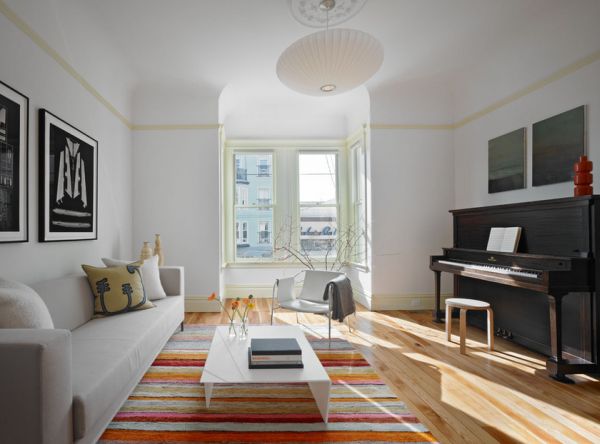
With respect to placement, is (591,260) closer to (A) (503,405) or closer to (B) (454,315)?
(A) (503,405)

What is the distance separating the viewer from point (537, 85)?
358 centimetres

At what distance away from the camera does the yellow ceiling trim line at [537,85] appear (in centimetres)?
307

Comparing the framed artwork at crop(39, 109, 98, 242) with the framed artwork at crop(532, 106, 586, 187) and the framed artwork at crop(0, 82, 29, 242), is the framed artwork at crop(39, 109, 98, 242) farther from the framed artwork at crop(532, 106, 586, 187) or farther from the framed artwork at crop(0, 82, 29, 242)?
the framed artwork at crop(532, 106, 586, 187)

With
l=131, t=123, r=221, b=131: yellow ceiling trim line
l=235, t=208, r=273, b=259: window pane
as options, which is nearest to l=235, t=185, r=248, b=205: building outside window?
l=235, t=208, r=273, b=259: window pane

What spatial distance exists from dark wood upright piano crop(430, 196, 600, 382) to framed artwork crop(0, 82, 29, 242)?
3.69 m

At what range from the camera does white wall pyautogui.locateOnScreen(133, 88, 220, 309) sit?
495 cm

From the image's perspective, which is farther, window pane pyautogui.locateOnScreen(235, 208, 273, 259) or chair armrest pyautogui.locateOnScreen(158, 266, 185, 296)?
window pane pyautogui.locateOnScreen(235, 208, 273, 259)

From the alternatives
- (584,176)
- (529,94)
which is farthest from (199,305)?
(529,94)

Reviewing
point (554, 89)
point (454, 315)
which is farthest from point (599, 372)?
point (554, 89)

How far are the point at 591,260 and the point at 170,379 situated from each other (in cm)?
319

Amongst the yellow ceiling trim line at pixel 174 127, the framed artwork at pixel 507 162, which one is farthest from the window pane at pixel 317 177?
the framed artwork at pixel 507 162

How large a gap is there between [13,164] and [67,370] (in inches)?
63.7

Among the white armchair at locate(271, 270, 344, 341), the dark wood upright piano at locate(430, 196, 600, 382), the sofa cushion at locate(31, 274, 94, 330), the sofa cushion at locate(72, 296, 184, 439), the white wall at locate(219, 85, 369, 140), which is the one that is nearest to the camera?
the sofa cushion at locate(72, 296, 184, 439)

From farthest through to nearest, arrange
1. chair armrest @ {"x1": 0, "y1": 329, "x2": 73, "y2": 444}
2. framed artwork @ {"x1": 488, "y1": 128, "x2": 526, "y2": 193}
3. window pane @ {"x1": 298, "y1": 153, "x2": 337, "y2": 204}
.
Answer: window pane @ {"x1": 298, "y1": 153, "x2": 337, "y2": 204} < framed artwork @ {"x1": 488, "y1": 128, "x2": 526, "y2": 193} < chair armrest @ {"x1": 0, "y1": 329, "x2": 73, "y2": 444}
